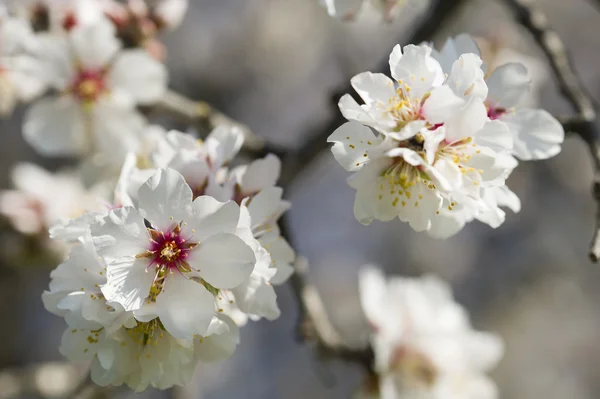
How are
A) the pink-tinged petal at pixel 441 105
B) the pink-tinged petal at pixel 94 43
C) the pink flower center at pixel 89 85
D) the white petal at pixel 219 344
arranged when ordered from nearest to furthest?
the pink-tinged petal at pixel 441 105 < the white petal at pixel 219 344 < the pink-tinged petal at pixel 94 43 < the pink flower center at pixel 89 85

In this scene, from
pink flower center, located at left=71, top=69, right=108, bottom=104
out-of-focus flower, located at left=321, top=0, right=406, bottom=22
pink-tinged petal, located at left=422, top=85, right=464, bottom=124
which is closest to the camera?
pink-tinged petal, located at left=422, top=85, right=464, bottom=124

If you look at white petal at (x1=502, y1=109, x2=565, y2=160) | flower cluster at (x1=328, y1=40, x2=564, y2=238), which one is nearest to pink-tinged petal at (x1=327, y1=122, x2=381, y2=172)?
flower cluster at (x1=328, y1=40, x2=564, y2=238)

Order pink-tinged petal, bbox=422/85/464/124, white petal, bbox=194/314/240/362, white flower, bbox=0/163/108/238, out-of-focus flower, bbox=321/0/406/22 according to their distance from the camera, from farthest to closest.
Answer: white flower, bbox=0/163/108/238
out-of-focus flower, bbox=321/0/406/22
white petal, bbox=194/314/240/362
pink-tinged petal, bbox=422/85/464/124

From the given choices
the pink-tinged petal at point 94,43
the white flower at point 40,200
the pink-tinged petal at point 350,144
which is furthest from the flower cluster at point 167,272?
the white flower at point 40,200

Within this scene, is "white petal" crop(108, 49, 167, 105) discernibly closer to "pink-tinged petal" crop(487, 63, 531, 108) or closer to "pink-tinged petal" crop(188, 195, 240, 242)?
"pink-tinged petal" crop(188, 195, 240, 242)

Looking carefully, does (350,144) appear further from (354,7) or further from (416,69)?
(354,7)

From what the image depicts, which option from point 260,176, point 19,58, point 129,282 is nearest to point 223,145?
point 260,176

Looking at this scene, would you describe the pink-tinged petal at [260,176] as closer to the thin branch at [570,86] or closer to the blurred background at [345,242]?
the thin branch at [570,86]
